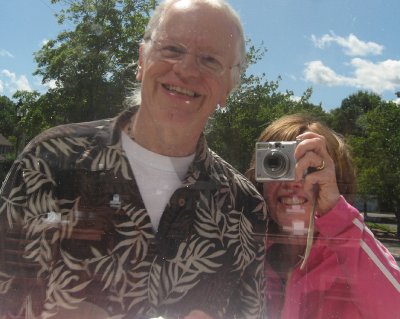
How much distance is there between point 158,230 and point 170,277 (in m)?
0.12

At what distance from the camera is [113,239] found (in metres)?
1.32

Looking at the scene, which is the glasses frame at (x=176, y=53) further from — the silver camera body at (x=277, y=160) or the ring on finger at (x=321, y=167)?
the ring on finger at (x=321, y=167)

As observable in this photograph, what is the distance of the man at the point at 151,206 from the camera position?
4.20 ft

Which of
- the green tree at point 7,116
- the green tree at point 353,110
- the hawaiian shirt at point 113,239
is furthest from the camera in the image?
the green tree at point 353,110

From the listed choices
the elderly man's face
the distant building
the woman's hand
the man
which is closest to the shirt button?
the man

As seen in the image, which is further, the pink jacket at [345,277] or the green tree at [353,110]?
the green tree at [353,110]

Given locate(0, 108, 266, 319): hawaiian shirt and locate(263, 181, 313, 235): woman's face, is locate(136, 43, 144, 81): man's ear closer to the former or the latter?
locate(0, 108, 266, 319): hawaiian shirt

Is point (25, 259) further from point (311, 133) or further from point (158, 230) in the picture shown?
point (311, 133)

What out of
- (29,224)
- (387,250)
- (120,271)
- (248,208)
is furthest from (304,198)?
(29,224)

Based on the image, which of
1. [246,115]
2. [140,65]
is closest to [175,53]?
[140,65]

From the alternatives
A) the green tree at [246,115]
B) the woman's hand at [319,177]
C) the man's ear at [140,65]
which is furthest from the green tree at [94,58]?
the woman's hand at [319,177]

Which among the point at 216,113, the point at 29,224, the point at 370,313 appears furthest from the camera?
the point at 216,113

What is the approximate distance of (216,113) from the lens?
4.86 ft

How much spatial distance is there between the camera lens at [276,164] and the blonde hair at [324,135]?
0.25 ft
